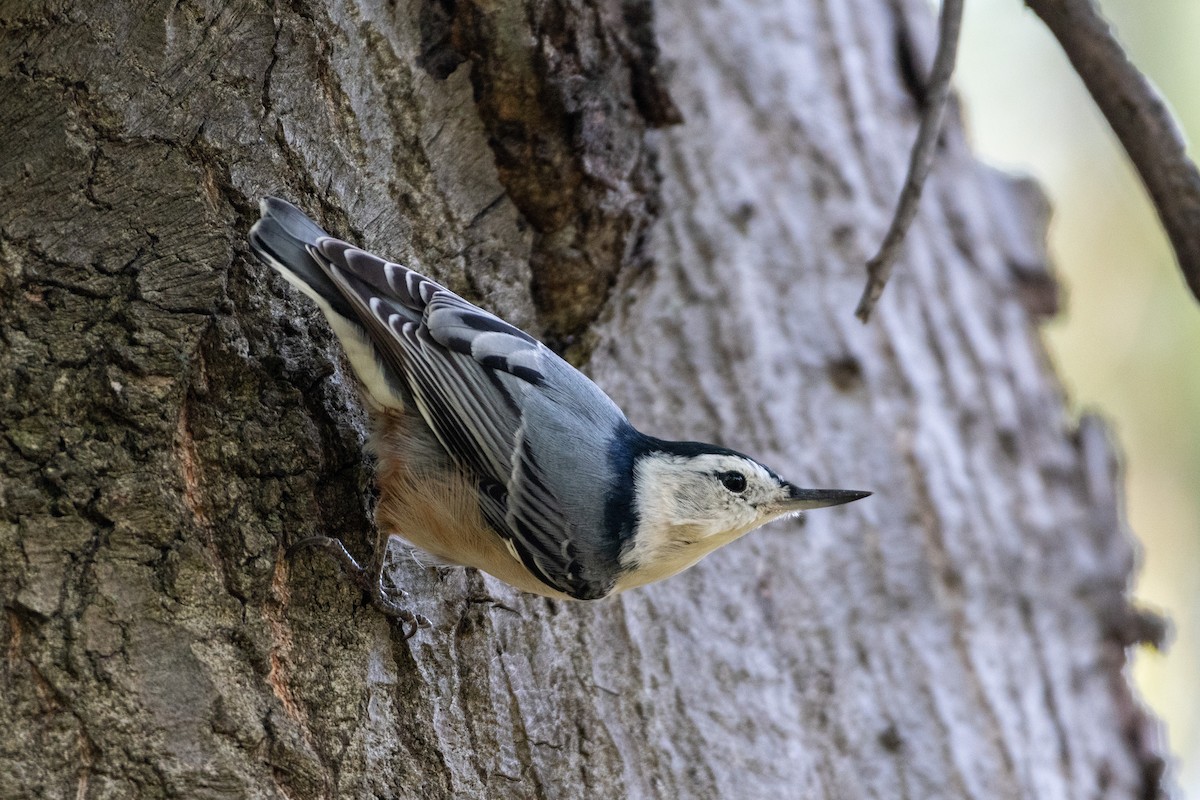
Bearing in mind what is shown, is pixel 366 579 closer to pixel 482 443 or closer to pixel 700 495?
pixel 482 443

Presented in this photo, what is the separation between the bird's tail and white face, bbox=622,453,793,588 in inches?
27.3

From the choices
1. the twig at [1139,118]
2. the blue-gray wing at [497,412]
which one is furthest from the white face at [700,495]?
the twig at [1139,118]

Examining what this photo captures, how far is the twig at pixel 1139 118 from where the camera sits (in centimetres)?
187

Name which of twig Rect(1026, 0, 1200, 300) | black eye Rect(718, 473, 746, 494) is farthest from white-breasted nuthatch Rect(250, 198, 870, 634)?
twig Rect(1026, 0, 1200, 300)

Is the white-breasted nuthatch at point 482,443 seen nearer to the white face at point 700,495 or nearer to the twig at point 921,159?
the white face at point 700,495

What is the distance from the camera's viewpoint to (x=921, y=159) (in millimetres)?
1896

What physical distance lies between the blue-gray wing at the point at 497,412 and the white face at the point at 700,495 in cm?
17

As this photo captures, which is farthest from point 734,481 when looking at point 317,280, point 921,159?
point 317,280

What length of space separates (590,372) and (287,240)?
2.53 feet

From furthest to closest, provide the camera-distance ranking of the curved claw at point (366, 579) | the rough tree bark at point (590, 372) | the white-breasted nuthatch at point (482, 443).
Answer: the white-breasted nuthatch at point (482, 443)
the curved claw at point (366, 579)
the rough tree bark at point (590, 372)

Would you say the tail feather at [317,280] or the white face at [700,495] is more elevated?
the tail feather at [317,280]

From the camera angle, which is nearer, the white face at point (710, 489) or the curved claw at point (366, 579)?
the curved claw at point (366, 579)

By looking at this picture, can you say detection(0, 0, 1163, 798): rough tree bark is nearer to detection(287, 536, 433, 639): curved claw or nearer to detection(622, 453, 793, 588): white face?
detection(287, 536, 433, 639): curved claw

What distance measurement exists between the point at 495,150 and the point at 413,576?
81cm
